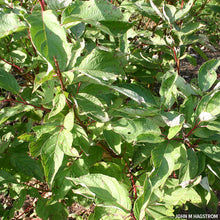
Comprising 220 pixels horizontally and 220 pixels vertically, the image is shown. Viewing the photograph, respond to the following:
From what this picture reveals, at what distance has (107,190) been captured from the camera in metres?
0.95

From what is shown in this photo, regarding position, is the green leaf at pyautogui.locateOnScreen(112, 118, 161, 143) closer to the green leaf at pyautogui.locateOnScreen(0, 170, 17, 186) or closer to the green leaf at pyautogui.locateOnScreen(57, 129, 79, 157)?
the green leaf at pyautogui.locateOnScreen(57, 129, 79, 157)

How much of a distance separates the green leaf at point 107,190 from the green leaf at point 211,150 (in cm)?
48

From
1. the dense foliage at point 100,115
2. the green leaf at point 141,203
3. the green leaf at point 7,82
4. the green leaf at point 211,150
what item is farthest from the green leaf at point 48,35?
the green leaf at point 211,150

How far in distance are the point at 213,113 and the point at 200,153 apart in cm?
36

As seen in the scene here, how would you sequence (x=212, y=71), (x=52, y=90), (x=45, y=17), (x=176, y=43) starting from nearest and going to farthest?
(x=45, y=17) < (x=52, y=90) < (x=212, y=71) < (x=176, y=43)

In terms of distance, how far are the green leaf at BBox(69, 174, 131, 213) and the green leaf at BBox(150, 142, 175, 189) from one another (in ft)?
0.47

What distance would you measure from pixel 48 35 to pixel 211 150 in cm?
95

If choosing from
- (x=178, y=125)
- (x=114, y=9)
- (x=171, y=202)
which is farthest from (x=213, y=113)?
(x=114, y=9)

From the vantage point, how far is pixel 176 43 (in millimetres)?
1508

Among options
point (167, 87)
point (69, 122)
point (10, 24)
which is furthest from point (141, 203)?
point (10, 24)

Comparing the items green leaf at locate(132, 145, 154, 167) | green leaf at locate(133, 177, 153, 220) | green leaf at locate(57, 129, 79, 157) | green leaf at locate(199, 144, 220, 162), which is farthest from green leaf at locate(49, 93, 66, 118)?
green leaf at locate(199, 144, 220, 162)

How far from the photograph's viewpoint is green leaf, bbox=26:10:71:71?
2.18ft

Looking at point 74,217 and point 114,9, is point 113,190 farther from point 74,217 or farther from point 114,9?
point 74,217

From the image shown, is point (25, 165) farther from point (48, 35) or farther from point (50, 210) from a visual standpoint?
point (48, 35)
